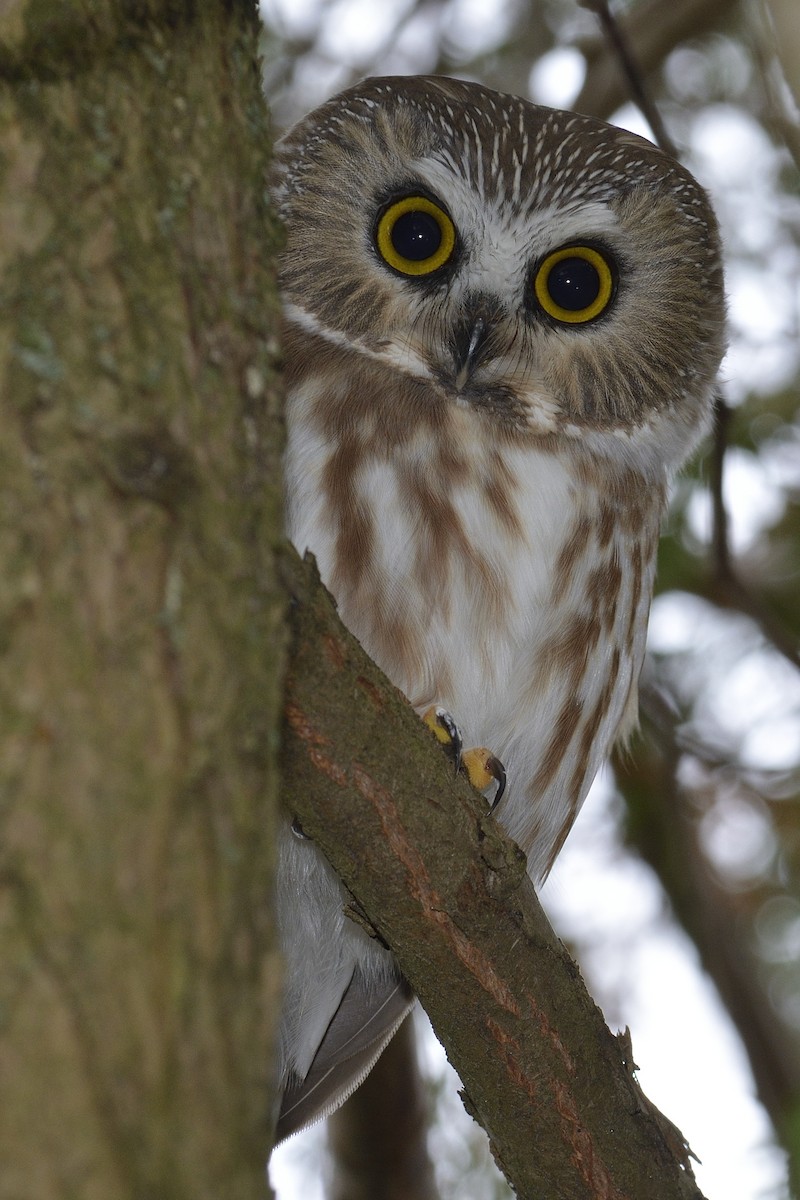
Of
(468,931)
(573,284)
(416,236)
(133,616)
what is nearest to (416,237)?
(416,236)

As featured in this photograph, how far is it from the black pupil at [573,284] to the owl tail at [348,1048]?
4.68 feet

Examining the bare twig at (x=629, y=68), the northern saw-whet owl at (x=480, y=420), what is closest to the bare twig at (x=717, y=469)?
the bare twig at (x=629, y=68)

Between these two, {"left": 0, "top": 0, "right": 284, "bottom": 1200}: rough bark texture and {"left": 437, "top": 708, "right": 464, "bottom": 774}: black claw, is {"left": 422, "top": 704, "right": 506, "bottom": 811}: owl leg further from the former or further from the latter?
{"left": 0, "top": 0, "right": 284, "bottom": 1200}: rough bark texture

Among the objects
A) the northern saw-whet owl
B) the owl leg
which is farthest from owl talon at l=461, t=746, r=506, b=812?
the northern saw-whet owl

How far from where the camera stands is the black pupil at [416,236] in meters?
2.69

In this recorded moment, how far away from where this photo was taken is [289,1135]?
2.82m

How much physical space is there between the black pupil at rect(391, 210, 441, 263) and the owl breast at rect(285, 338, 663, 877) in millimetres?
242

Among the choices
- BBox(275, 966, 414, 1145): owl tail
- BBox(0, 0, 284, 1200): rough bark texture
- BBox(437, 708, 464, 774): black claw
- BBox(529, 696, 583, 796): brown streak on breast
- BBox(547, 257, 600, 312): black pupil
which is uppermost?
BBox(547, 257, 600, 312): black pupil

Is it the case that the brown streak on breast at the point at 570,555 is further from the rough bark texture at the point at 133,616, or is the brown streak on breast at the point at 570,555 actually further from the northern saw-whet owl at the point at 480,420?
the rough bark texture at the point at 133,616

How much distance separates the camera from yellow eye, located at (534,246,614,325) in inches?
108

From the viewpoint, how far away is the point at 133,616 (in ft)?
3.37

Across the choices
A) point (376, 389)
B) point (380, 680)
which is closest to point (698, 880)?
point (376, 389)

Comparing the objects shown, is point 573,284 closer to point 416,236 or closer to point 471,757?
point 416,236

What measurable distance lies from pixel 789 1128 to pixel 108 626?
54.0 inches
